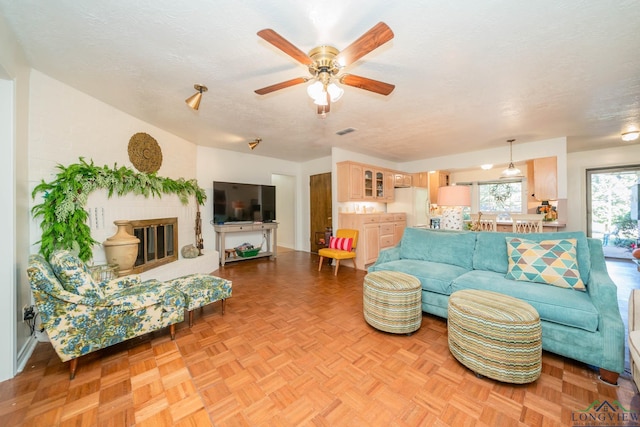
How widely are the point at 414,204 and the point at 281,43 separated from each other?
490 cm

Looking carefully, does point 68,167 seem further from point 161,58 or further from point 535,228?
point 535,228

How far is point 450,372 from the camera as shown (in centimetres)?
168

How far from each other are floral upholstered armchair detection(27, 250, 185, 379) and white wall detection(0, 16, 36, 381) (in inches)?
7.7

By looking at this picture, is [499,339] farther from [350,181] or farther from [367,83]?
[350,181]

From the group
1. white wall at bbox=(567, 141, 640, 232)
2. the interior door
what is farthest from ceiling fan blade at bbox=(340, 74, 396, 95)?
white wall at bbox=(567, 141, 640, 232)

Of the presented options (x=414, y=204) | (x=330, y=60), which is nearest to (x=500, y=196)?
(x=414, y=204)

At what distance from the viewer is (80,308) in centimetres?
161

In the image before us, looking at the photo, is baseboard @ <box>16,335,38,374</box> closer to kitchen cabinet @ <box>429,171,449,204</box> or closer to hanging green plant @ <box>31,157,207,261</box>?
hanging green plant @ <box>31,157,207,261</box>

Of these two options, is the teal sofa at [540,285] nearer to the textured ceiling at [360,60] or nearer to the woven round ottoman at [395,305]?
the woven round ottoman at [395,305]

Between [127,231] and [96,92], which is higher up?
[96,92]

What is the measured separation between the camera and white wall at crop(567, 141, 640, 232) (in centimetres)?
506

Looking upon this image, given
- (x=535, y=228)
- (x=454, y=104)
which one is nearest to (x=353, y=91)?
(x=454, y=104)

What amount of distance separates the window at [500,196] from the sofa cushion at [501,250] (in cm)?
445

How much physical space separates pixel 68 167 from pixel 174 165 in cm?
166
